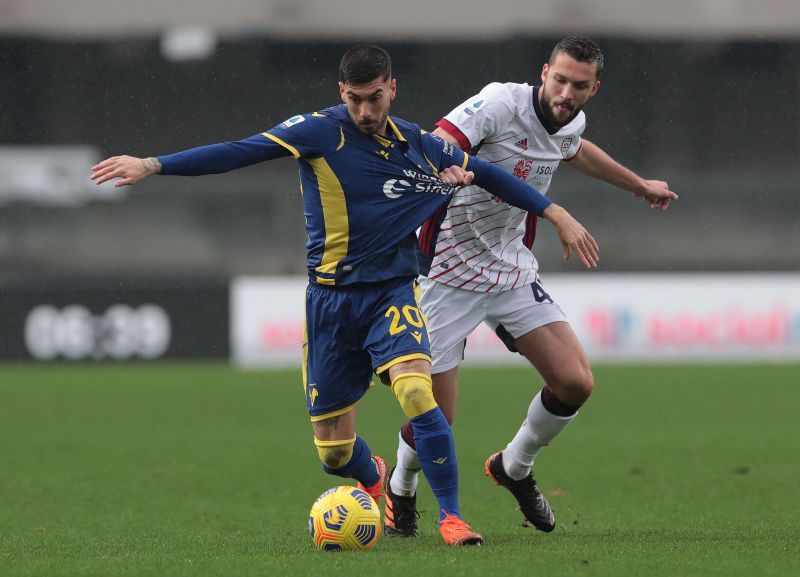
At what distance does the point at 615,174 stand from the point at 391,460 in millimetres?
3073

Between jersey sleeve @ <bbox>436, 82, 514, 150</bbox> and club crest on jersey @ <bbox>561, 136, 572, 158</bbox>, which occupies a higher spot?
jersey sleeve @ <bbox>436, 82, 514, 150</bbox>

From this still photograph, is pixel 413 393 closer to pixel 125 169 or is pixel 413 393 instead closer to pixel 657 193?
pixel 125 169

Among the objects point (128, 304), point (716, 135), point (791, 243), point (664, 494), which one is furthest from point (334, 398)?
point (716, 135)

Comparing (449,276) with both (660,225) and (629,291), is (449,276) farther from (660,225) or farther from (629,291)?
(660,225)

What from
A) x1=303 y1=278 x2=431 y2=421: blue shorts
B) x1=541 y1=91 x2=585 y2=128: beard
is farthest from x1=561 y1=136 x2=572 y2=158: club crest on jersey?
x1=303 y1=278 x2=431 y2=421: blue shorts

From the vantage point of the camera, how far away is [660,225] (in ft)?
78.5

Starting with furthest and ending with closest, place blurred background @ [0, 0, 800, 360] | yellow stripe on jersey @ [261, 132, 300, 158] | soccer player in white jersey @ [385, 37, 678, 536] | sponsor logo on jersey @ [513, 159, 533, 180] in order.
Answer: blurred background @ [0, 0, 800, 360], sponsor logo on jersey @ [513, 159, 533, 180], soccer player in white jersey @ [385, 37, 678, 536], yellow stripe on jersey @ [261, 132, 300, 158]

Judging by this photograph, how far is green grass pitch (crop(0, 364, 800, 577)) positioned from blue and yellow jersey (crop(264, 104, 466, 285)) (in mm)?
1211

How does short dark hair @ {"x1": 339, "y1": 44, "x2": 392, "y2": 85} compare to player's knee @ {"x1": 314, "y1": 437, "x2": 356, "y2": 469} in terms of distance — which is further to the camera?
player's knee @ {"x1": 314, "y1": 437, "x2": 356, "y2": 469}

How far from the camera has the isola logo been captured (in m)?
6.07

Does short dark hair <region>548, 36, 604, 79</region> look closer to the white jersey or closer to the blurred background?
the white jersey

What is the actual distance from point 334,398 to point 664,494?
2.62 metres

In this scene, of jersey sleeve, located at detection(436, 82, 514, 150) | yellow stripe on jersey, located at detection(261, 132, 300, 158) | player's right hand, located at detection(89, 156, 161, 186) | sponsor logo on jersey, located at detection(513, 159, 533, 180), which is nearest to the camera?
player's right hand, located at detection(89, 156, 161, 186)

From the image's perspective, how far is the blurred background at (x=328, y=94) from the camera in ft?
78.0
